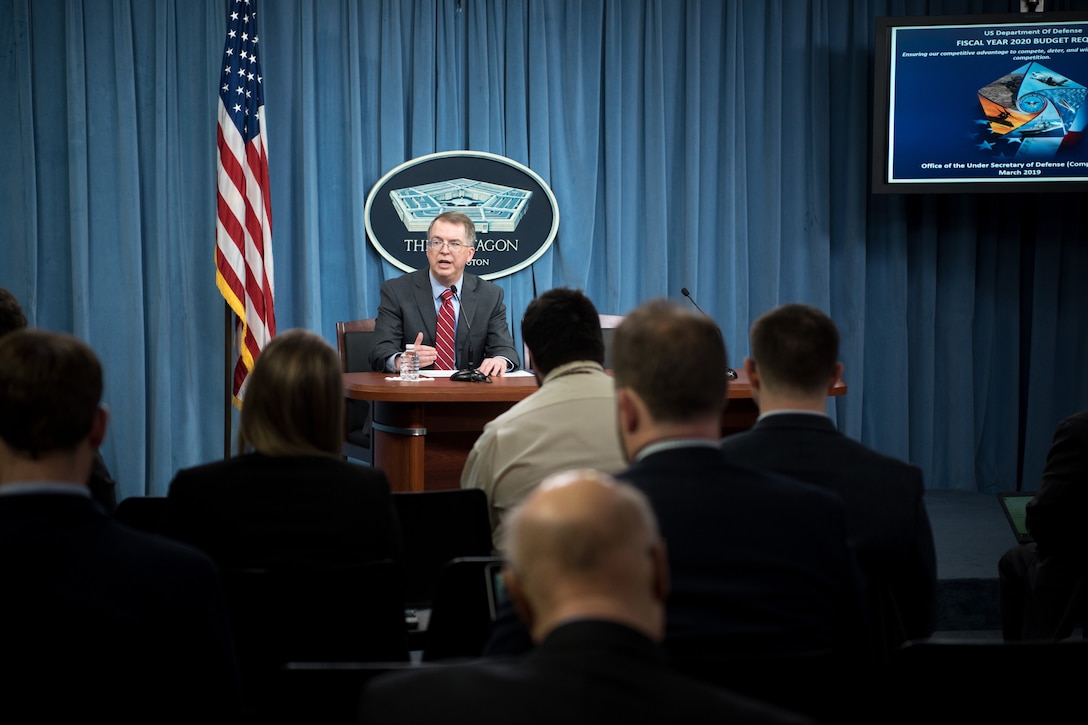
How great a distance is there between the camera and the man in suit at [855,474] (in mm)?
2062

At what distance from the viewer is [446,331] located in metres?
5.32

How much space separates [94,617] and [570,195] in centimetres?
511

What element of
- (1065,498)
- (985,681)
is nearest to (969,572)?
(1065,498)

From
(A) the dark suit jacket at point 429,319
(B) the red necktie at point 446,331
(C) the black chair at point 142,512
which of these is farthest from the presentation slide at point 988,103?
(C) the black chair at point 142,512

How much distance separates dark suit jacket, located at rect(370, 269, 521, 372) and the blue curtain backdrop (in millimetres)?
813

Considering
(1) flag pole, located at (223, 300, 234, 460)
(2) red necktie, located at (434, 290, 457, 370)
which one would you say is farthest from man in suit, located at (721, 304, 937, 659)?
(1) flag pole, located at (223, 300, 234, 460)

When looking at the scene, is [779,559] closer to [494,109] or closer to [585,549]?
[585,549]

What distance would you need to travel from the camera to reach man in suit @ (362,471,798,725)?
94 centimetres

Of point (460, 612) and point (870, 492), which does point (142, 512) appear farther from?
point (870, 492)

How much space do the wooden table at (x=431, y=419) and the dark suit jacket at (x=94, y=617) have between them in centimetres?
255

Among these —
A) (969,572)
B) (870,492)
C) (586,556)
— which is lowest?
(969,572)

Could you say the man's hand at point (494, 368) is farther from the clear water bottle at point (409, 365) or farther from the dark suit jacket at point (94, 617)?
the dark suit jacket at point (94, 617)

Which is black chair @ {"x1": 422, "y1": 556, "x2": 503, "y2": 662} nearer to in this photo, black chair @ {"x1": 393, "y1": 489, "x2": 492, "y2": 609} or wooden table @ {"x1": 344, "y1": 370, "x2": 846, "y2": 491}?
black chair @ {"x1": 393, "y1": 489, "x2": 492, "y2": 609}

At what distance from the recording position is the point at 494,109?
6180 millimetres
